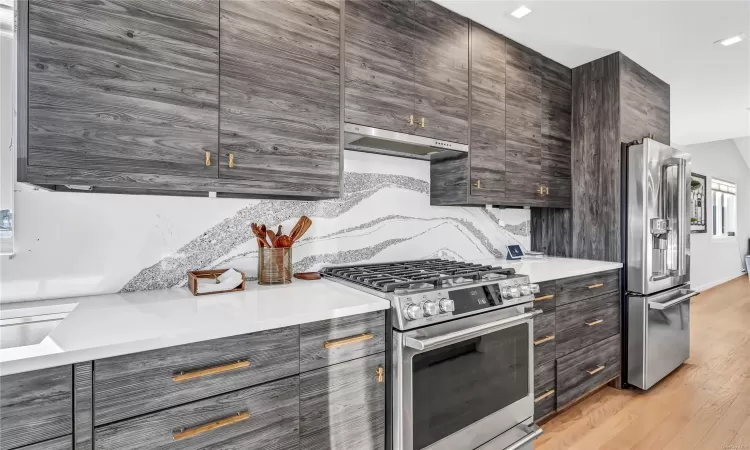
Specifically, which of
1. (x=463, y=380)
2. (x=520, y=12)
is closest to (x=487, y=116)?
(x=520, y=12)

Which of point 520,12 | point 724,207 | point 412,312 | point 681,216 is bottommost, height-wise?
point 412,312

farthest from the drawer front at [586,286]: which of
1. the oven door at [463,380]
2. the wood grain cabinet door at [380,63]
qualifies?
the wood grain cabinet door at [380,63]

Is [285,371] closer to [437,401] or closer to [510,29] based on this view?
[437,401]

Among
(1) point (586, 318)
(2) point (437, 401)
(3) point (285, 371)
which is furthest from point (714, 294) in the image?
(3) point (285, 371)

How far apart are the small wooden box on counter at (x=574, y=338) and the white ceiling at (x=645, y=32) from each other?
5.44ft

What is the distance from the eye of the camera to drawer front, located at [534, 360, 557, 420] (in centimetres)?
211

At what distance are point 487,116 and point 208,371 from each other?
213 centimetres

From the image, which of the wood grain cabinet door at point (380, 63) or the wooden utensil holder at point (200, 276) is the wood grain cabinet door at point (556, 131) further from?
the wooden utensil holder at point (200, 276)

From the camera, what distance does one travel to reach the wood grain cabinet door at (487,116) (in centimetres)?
230

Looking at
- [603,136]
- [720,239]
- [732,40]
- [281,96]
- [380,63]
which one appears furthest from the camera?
[720,239]

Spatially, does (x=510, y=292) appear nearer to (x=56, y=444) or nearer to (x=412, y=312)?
(x=412, y=312)

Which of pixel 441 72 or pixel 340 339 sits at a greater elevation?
pixel 441 72

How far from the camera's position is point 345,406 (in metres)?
1.33

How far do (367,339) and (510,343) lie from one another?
0.83 meters
